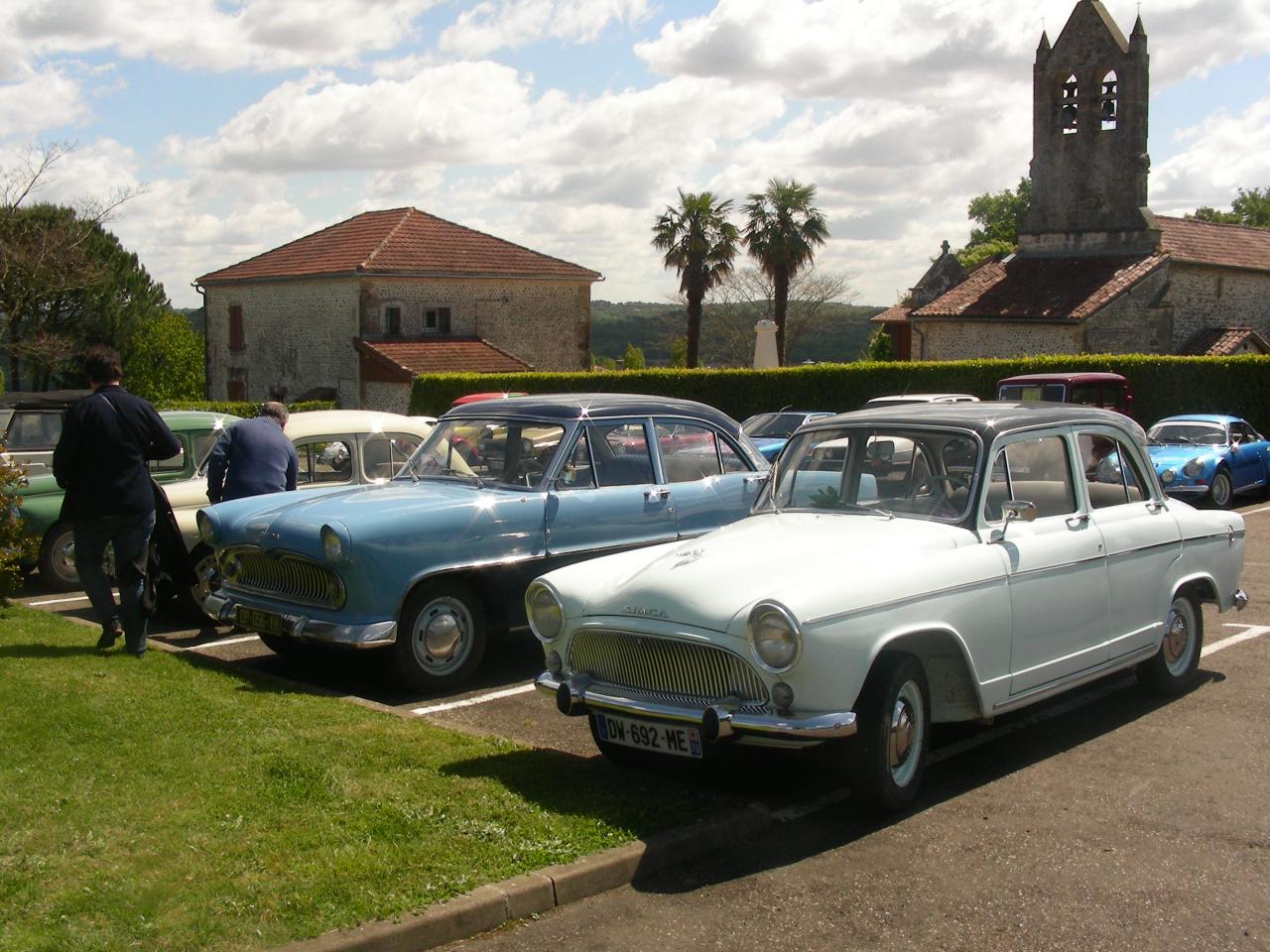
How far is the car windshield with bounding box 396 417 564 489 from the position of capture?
28.7 ft

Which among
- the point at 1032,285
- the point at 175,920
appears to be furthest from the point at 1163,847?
the point at 1032,285

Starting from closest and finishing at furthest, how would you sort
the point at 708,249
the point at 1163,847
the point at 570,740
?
1. the point at 1163,847
2. the point at 570,740
3. the point at 708,249

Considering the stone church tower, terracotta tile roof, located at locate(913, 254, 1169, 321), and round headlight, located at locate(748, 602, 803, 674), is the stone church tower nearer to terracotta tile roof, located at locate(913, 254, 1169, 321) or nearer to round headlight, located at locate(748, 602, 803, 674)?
terracotta tile roof, located at locate(913, 254, 1169, 321)

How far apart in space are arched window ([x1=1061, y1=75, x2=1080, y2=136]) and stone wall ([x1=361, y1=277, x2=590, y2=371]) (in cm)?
1758

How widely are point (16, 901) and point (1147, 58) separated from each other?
41.7 meters

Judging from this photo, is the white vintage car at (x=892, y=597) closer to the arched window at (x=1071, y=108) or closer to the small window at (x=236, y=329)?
the arched window at (x=1071, y=108)

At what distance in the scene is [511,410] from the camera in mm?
8969

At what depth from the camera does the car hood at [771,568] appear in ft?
17.8

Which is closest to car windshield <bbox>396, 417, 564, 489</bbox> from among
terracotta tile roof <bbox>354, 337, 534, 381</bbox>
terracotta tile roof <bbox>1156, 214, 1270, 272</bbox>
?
terracotta tile roof <bbox>354, 337, 534, 381</bbox>

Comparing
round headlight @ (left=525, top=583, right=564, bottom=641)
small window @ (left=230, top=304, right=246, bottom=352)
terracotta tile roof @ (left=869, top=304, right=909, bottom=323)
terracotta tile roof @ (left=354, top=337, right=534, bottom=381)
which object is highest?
terracotta tile roof @ (left=869, top=304, right=909, bottom=323)

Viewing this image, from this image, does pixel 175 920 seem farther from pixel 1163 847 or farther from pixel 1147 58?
pixel 1147 58

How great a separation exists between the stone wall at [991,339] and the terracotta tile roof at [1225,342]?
372cm

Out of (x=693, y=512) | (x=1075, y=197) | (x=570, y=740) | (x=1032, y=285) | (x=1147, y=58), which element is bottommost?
(x=570, y=740)

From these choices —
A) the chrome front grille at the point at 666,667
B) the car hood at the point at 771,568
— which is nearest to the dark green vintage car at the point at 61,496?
the car hood at the point at 771,568
